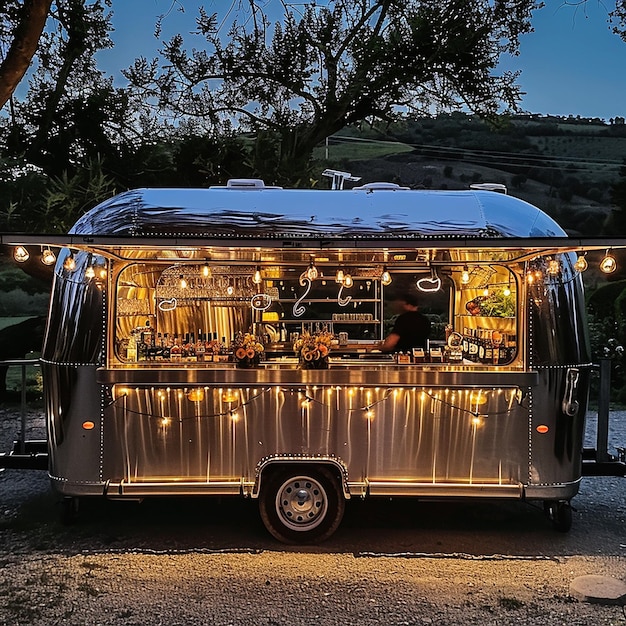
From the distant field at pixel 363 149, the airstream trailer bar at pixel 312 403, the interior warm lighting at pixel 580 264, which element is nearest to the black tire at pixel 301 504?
the airstream trailer bar at pixel 312 403

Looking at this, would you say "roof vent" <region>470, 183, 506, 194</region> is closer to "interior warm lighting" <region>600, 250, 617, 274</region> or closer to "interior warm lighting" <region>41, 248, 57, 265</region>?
"interior warm lighting" <region>600, 250, 617, 274</region>

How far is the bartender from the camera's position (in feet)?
22.2

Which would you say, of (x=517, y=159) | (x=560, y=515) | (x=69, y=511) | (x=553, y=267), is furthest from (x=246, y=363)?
(x=517, y=159)

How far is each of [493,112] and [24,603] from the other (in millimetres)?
13456

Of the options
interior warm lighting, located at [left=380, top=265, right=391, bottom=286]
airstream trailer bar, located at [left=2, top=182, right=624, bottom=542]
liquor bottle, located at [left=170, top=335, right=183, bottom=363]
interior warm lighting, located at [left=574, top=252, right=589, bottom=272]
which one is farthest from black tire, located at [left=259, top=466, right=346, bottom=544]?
interior warm lighting, located at [left=574, top=252, right=589, bottom=272]

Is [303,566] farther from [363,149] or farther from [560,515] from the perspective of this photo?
[363,149]

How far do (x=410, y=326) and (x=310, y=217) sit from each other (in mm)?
1993

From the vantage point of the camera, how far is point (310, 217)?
5.45 metres

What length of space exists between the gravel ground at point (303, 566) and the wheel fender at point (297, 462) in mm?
580

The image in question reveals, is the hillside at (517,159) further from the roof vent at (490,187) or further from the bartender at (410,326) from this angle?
the roof vent at (490,187)

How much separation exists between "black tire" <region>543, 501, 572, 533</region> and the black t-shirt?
2040 millimetres

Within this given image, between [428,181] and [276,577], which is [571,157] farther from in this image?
[276,577]

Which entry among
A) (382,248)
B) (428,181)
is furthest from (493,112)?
(428,181)

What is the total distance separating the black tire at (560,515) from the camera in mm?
5863
